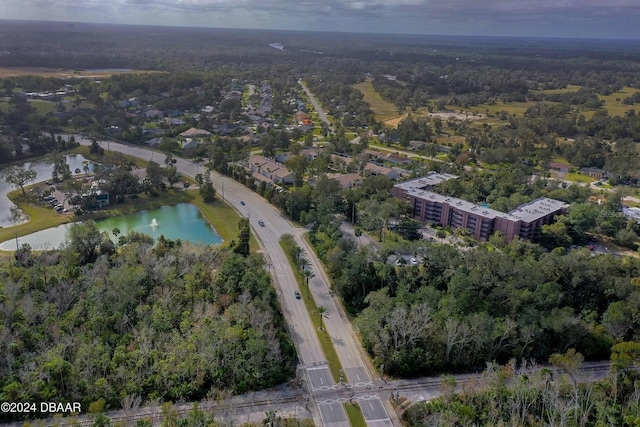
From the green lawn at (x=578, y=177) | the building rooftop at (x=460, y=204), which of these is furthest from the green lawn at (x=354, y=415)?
the green lawn at (x=578, y=177)

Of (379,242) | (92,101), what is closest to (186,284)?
(379,242)

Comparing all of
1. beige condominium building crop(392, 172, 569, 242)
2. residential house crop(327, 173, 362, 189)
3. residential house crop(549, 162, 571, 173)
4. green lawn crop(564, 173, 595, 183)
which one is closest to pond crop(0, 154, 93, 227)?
residential house crop(327, 173, 362, 189)

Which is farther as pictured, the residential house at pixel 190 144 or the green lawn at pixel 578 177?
the residential house at pixel 190 144

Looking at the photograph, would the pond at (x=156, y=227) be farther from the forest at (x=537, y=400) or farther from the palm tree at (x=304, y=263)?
the forest at (x=537, y=400)

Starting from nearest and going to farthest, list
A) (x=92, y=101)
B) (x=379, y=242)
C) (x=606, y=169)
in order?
(x=379, y=242) < (x=606, y=169) < (x=92, y=101)

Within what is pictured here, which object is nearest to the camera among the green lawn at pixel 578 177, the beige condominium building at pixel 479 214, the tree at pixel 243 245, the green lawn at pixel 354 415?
the green lawn at pixel 354 415

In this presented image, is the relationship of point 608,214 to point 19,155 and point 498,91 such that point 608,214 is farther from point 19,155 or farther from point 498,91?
point 498,91
